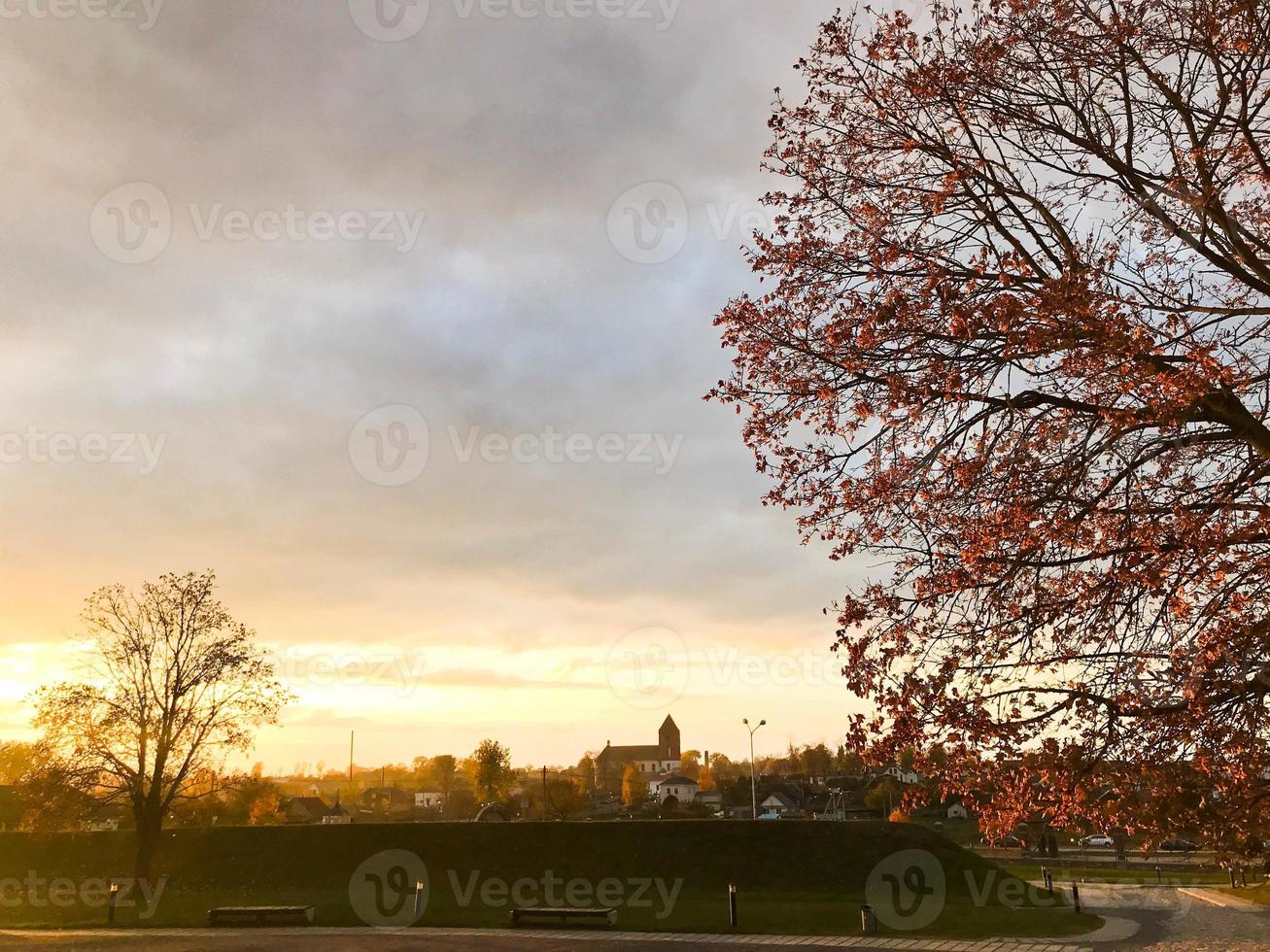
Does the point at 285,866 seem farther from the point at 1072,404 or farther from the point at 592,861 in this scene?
the point at 1072,404

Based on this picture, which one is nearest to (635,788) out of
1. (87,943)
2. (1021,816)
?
(87,943)

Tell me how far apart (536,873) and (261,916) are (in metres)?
Answer: 14.0

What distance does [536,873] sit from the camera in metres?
38.0

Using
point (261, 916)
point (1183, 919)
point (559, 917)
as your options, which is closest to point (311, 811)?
point (261, 916)

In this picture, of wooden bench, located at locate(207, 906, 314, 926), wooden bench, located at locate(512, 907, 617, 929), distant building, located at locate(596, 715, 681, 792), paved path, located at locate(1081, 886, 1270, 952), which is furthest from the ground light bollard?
distant building, located at locate(596, 715, 681, 792)

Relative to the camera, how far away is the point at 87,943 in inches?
824

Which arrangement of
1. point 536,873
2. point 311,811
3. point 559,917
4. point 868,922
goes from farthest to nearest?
1. point 311,811
2. point 536,873
3. point 559,917
4. point 868,922

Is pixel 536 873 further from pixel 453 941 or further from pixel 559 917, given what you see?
pixel 453 941

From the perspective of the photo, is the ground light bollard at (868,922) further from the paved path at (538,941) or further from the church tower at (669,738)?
the church tower at (669,738)

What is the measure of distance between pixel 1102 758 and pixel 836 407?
11.7 feet

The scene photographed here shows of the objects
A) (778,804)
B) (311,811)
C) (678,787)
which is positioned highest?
(678,787)

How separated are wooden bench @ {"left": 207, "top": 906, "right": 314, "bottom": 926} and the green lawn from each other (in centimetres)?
74

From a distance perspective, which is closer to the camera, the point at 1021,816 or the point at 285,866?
the point at 1021,816

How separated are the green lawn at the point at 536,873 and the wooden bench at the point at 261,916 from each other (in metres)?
0.74
